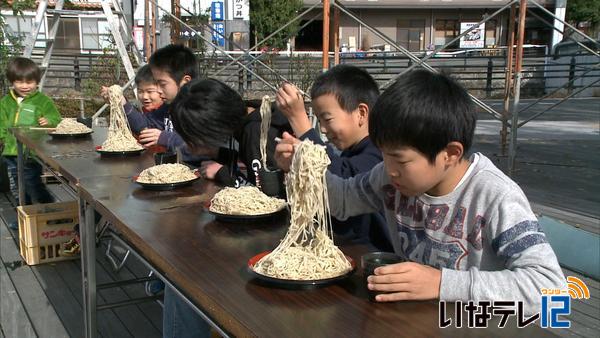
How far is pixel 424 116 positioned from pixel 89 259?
1.77m

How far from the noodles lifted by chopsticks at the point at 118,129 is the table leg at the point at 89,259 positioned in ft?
2.70

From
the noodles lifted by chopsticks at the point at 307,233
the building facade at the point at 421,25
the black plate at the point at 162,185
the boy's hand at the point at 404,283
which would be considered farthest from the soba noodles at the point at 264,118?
the building facade at the point at 421,25

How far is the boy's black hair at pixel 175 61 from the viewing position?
3.56 m

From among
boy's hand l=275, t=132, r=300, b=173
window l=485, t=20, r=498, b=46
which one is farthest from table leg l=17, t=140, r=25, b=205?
window l=485, t=20, r=498, b=46

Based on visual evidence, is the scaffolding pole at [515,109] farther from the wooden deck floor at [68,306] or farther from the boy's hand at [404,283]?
the boy's hand at [404,283]

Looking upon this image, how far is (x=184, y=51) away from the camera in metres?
3.61

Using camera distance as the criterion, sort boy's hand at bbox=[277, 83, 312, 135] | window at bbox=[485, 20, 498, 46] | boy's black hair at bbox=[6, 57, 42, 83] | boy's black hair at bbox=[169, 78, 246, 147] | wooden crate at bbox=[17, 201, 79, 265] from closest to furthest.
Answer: boy's hand at bbox=[277, 83, 312, 135], boy's black hair at bbox=[169, 78, 246, 147], wooden crate at bbox=[17, 201, 79, 265], boy's black hair at bbox=[6, 57, 42, 83], window at bbox=[485, 20, 498, 46]

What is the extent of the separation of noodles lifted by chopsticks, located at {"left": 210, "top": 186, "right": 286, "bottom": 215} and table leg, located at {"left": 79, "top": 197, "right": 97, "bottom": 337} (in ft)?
2.55

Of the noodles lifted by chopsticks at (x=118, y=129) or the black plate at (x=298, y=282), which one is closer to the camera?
the black plate at (x=298, y=282)

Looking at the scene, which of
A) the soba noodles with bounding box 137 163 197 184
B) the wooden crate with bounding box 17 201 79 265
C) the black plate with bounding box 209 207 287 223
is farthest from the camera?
the wooden crate with bounding box 17 201 79 265

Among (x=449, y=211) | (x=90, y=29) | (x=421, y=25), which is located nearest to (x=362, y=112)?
(x=449, y=211)

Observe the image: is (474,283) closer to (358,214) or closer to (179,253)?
(358,214)

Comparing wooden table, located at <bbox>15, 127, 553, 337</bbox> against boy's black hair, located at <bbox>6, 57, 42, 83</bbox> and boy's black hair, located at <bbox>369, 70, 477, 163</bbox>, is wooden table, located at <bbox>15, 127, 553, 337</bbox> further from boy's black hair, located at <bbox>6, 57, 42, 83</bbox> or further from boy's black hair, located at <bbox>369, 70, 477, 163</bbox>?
boy's black hair, located at <bbox>6, 57, 42, 83</bbox>

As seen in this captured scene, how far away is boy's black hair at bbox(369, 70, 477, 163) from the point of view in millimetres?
1381
